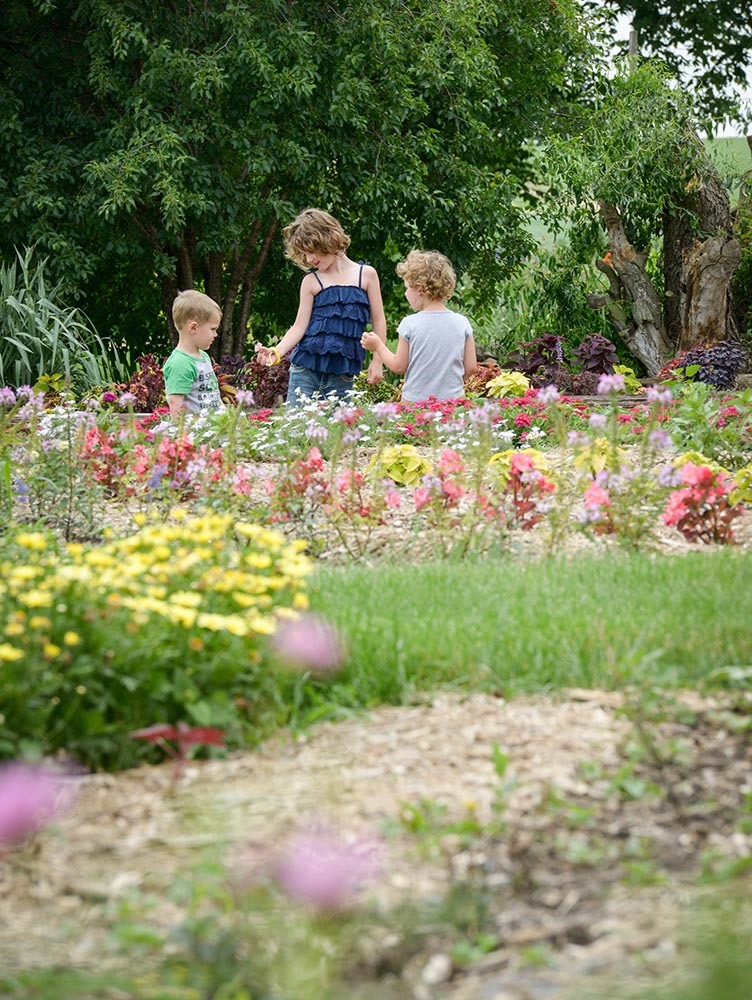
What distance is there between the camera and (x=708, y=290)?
38.5 ft

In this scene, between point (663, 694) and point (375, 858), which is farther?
point (663, 694)

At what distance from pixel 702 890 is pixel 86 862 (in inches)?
45.0

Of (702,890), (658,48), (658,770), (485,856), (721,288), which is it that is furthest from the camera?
(658,48)

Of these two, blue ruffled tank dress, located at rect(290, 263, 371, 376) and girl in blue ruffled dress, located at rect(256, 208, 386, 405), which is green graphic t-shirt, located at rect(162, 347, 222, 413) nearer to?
girl in blue ruffled dress, located at rect(256, 208, 386, 405)

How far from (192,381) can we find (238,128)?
5392mm

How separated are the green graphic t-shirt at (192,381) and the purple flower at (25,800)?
13.2ft

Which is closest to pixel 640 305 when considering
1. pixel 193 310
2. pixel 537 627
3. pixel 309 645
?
pixel 193 310

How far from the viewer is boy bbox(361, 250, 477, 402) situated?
7059 mm

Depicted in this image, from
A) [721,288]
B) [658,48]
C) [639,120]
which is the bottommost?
[721,288]

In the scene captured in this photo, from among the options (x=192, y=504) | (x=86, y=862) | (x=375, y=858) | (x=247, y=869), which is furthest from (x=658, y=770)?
(x=192, y=504)

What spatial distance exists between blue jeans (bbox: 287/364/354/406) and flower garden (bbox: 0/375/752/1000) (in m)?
0.62

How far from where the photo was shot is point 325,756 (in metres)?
2.74

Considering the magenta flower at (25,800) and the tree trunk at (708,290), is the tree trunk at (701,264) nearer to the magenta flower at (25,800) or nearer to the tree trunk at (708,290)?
the tree trunk at (708,290)

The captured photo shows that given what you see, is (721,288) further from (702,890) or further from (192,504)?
(702,890)
